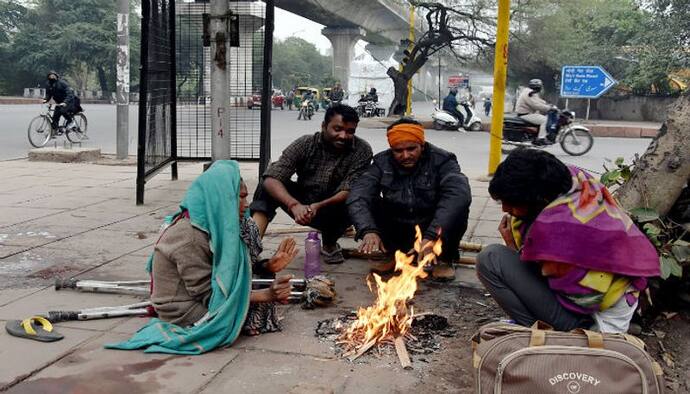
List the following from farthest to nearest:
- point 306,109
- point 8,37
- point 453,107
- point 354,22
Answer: point 8,37 < point 354,22 < point 306,109 < point 453,107

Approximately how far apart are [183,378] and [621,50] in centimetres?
2811

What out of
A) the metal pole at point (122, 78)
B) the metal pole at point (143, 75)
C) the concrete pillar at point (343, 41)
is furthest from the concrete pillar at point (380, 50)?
the metal pole at point (143, 75)

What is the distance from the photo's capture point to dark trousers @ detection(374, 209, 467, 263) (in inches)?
174

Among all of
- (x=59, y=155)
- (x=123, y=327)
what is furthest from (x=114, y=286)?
(x=59, y=155)

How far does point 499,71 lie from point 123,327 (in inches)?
228

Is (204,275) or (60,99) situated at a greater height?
(60,99)

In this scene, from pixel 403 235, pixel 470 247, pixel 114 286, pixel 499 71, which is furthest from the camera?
pixel 499 71

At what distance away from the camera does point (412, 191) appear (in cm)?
441

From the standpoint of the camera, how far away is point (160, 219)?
6.31m

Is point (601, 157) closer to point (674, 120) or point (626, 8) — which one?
point (674, 120)

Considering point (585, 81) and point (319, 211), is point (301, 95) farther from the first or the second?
point (319, 211)

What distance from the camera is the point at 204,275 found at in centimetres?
313

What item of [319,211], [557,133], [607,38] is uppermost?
[607,38]

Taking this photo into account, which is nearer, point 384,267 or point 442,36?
point 384,267
